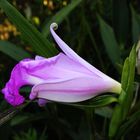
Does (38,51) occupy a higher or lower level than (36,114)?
higher

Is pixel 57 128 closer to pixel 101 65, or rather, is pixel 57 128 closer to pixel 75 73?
pixel 101 65

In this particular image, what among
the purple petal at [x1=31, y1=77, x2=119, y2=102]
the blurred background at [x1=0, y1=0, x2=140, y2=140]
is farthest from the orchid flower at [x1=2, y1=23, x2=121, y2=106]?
the blurred background at [x1=0, y1=0, x2=140, y2=140]

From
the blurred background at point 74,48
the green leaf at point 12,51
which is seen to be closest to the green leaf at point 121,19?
the blurred background at point 74,48

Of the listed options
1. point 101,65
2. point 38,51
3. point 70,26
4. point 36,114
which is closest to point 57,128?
point 36,114

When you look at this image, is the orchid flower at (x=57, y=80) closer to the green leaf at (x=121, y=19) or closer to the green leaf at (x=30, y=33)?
the green leaf at (x=30, y=33)

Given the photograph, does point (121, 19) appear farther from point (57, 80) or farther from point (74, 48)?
point (57, 80)

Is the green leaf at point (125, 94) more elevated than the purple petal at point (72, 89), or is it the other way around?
the purple petal at point (72, 89)
